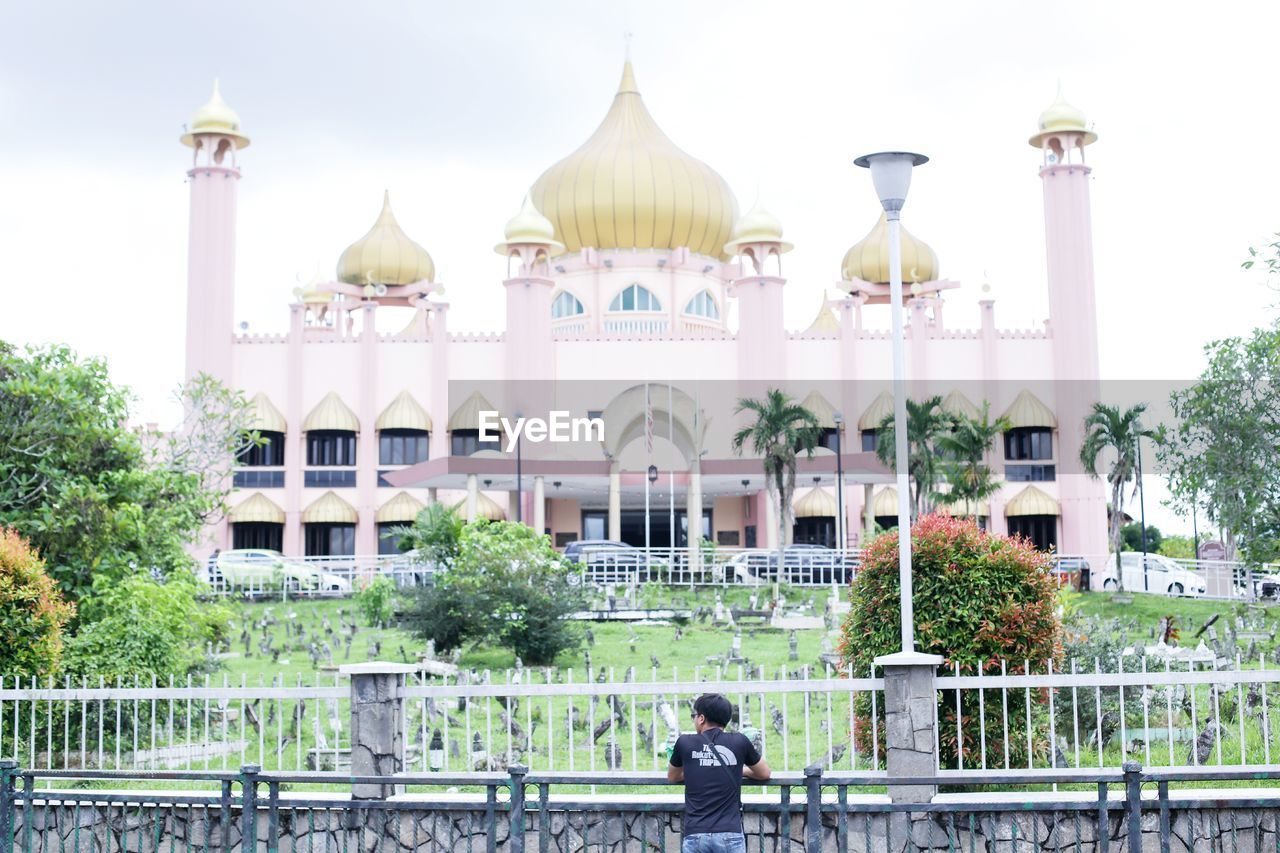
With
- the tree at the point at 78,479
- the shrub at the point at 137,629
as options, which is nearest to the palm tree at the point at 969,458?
the tree at the point at 78,479

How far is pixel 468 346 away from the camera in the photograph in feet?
147

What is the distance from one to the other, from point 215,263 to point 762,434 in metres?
18.6

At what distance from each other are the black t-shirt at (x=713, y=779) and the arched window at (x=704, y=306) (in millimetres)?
41209

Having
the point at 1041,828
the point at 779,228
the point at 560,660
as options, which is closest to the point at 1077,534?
the point at 779,228

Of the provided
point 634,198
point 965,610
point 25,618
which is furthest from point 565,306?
point 965,610

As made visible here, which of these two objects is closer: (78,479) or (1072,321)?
(78,479)

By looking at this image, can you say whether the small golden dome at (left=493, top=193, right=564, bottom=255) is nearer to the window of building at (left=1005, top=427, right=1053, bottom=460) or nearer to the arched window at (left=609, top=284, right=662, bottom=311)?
the arched window at (left=609, top=284, right=662, bottom=311)

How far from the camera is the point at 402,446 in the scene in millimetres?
44500

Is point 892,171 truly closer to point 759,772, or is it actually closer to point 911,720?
point 911,720

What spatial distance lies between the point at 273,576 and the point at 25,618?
67.1 ft

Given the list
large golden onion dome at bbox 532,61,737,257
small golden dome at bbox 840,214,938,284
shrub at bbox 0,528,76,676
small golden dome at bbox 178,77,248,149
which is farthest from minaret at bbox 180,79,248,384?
shrub at bbox 0,528,76,676

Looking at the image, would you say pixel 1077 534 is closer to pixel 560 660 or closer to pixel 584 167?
pixel 584 167

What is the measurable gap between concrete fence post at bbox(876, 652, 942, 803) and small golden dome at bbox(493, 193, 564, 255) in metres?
36.6

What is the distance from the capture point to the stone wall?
864 cm
